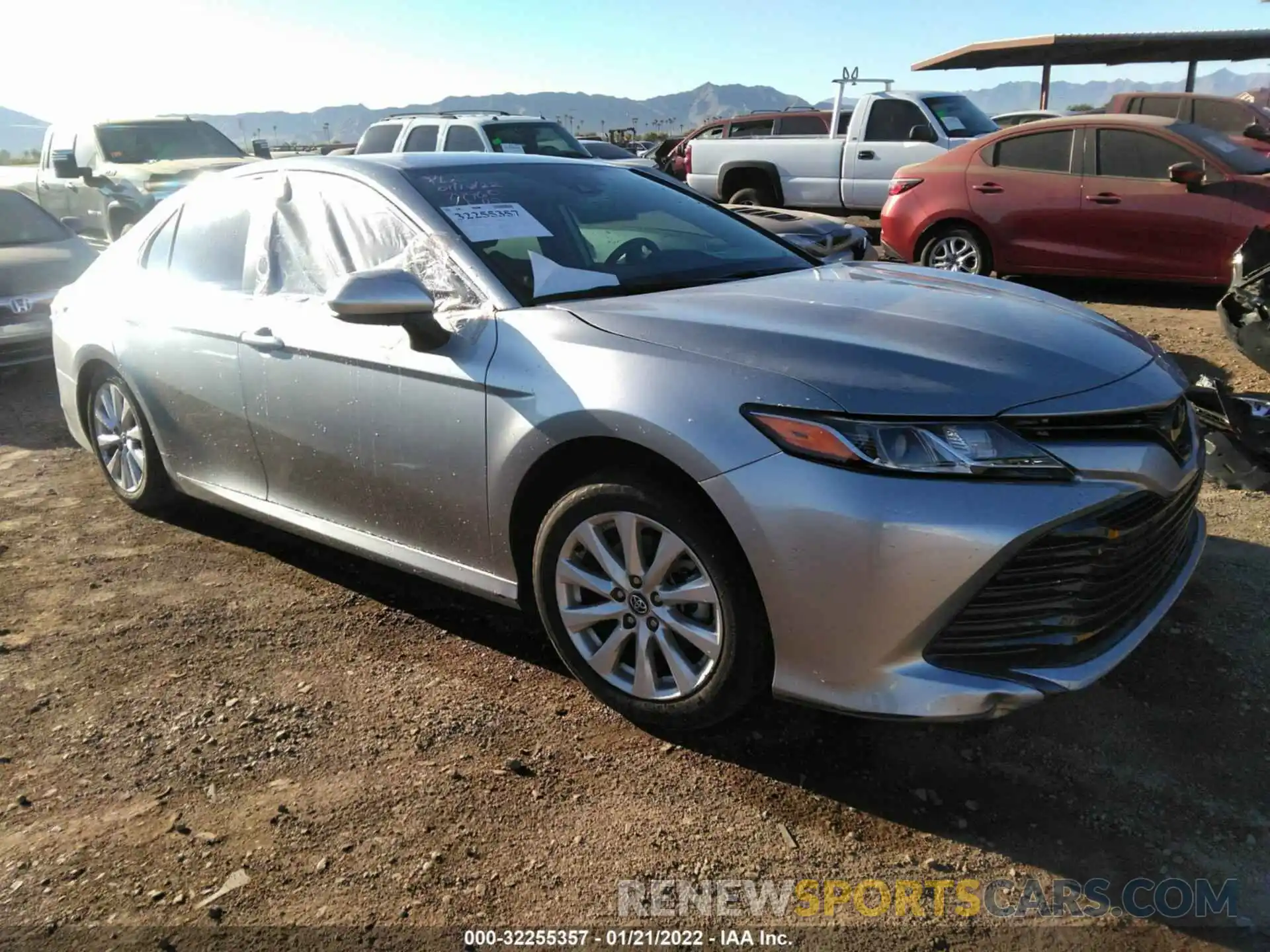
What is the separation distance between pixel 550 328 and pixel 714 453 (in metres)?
0.69

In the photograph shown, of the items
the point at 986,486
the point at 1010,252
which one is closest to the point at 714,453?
the point at 986,486

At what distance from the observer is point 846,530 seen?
2371 millimetres

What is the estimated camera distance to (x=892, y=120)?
487 inches

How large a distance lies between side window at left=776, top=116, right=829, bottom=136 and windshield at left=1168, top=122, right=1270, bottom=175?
8.34 m

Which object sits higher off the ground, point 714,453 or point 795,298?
point 795,298

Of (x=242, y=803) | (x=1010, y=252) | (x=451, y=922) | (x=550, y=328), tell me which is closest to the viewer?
(x=451, y=922)

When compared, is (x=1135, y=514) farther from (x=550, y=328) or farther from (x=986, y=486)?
(x=550, y=328)

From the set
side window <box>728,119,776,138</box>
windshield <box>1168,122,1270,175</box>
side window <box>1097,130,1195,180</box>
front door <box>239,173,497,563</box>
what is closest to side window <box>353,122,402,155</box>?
side window <box>728,119,776,138</box>

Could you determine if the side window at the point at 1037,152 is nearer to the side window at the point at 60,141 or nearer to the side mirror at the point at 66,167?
the side mirror at the point at 66,167

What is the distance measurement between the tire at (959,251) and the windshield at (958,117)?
12.6 feet

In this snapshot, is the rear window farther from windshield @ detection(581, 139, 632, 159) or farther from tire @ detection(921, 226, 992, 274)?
tire @ detection(921, 226, 992, 274)

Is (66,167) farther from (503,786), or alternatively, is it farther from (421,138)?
(503,786)

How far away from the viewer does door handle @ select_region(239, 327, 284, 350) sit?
3594mm

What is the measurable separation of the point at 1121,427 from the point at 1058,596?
1.60 feet
